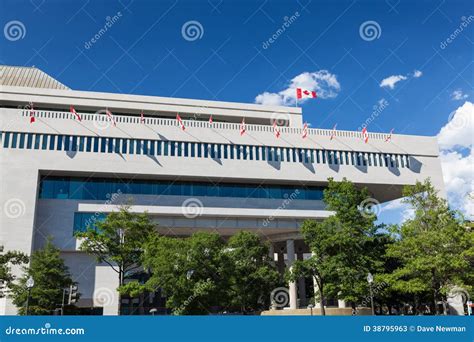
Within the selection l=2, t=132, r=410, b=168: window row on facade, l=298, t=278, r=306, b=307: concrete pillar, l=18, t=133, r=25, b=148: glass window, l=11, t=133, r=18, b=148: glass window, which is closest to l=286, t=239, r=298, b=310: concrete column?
l=2, t=132, r=410, b=168: window row on facade

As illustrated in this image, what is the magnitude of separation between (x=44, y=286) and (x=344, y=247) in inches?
985

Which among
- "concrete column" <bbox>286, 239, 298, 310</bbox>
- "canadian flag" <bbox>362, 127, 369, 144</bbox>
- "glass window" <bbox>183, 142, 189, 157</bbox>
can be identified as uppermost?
"canadian flag" <bbox>362, 127, 369, 144</bbox>

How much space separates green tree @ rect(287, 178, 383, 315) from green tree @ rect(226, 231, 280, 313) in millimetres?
4448

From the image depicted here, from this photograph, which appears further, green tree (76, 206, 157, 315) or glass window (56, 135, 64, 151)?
glass window (56, 135, 64, 151)

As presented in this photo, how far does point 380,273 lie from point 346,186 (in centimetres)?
737

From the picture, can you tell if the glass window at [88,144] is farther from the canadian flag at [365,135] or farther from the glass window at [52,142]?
the canadian flag at [365,135]

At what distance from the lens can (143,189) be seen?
48469mm

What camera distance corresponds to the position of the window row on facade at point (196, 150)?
4631 cm

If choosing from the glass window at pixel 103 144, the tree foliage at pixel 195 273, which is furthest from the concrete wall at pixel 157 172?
the tree foliage at pixel 195 273

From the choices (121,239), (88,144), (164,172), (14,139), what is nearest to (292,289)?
(164,172)

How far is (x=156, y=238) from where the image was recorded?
36500 mm

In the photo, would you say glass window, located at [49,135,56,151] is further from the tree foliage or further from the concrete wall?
the tree foliage

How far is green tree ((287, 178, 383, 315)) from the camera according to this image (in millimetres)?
34781

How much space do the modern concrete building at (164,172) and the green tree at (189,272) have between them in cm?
1357
